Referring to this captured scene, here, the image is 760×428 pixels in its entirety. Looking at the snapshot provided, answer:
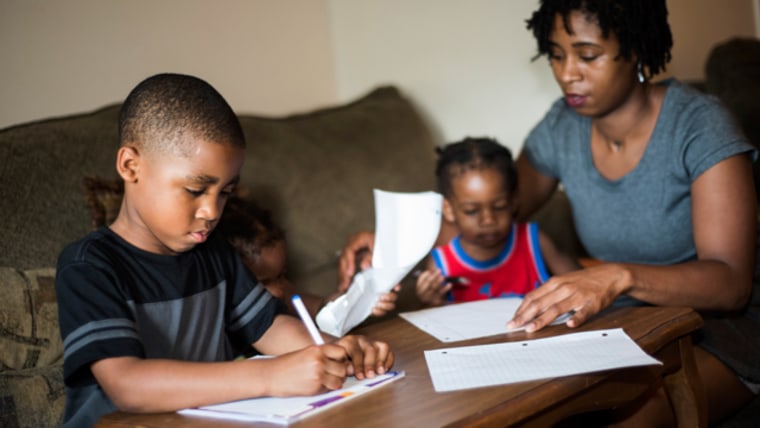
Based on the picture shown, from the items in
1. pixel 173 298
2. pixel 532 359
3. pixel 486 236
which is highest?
pixel 173 298

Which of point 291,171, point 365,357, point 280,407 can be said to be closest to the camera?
point 280,407

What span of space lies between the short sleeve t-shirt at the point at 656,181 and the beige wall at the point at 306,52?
2.61 ft

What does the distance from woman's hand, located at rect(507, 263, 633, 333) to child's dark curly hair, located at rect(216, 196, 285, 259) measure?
2.33ft

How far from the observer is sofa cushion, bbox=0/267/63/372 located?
62.0 inches

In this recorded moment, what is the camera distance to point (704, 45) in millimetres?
3395

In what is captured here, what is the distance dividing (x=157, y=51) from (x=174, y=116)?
1.44 meters

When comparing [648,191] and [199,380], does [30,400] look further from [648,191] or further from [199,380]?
[648,191]

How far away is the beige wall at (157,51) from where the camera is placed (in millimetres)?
2232

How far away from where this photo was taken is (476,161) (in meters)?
2.28

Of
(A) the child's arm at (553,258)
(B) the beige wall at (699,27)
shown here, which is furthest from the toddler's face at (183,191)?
(B) the beige wall at (699,27)

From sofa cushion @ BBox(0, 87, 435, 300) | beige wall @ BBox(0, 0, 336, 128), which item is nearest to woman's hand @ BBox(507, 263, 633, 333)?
sofa cushion @ BBox(0, 87, 435, 300)

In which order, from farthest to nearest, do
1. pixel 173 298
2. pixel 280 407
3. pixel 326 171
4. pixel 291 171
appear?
pixel 326 171 → pixel 291 171 → pixel 173 298 → pixel 280 407

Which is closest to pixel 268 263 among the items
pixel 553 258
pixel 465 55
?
pixel 553 258

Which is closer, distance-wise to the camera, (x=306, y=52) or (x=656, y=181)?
(x=656, y=181)
